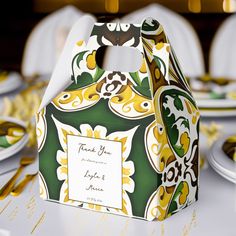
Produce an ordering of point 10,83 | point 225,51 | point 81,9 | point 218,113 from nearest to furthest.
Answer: point 218,113 → point 10,83 → point 225,51 → point 81,9

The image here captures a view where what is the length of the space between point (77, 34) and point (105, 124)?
193 mm

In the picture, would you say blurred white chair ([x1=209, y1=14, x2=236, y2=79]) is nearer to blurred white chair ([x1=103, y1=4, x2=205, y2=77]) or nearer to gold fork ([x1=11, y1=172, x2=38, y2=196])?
blurred white chair ([x1=103, y1=4, x2=205, y2=77])

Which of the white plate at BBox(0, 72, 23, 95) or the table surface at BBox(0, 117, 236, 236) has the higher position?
the table surface at BBox(0, 117, 236, 236)

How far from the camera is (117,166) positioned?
2.56 ft

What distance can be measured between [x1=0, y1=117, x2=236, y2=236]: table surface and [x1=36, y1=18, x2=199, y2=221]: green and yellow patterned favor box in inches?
0.6

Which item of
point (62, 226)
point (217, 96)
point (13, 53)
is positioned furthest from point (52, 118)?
point (13, 53)

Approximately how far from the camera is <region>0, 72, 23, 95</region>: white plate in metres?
1.53

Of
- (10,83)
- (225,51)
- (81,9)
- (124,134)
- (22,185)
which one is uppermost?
(124,134)

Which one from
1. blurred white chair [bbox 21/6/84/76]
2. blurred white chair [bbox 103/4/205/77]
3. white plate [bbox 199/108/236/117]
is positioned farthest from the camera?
blurred white chair [bbox 21/6/84/76]

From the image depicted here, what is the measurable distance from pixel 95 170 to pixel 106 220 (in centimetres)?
7

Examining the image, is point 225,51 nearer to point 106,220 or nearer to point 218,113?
point 218,113

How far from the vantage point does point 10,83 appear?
1.58 metres

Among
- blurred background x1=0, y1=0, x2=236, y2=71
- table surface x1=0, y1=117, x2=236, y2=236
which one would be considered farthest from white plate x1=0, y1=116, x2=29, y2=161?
blurred background x1=0, y1=0, x2=236, y2=71

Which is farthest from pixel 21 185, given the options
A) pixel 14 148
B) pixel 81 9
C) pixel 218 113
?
pixel 81 9
